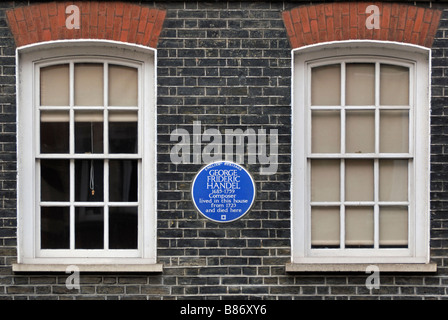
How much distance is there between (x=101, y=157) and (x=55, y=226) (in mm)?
852

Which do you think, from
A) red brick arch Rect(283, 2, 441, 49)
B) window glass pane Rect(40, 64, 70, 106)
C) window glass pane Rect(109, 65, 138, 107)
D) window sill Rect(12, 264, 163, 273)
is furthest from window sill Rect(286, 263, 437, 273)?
window glass pane Rect(40, 64, 70, 106)

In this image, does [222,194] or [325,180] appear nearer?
[222,194]

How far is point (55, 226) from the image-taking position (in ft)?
19.0

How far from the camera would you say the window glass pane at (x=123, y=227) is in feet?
19.0

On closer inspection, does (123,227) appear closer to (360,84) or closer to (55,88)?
(55,88)

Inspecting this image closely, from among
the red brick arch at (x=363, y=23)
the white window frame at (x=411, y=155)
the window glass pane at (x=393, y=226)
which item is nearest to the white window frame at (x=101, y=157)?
the white window frame at (x=411, y=155)

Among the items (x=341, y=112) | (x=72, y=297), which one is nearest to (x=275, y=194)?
(x=341, y=112)

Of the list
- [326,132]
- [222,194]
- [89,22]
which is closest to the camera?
[89,22]

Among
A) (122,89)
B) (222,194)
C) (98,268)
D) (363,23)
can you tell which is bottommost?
(98,268)

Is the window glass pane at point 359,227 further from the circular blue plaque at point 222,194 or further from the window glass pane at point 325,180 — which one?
the circular blue plaque at point 222,194

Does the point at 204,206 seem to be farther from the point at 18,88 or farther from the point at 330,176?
the point at 18,88

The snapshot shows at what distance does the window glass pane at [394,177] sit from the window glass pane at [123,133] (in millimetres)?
2506

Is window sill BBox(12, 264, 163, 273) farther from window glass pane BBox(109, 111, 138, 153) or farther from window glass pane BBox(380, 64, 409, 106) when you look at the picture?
window glass pane BBox(380, 64, 409, 106)

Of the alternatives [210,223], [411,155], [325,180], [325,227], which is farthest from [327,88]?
[210,223]
